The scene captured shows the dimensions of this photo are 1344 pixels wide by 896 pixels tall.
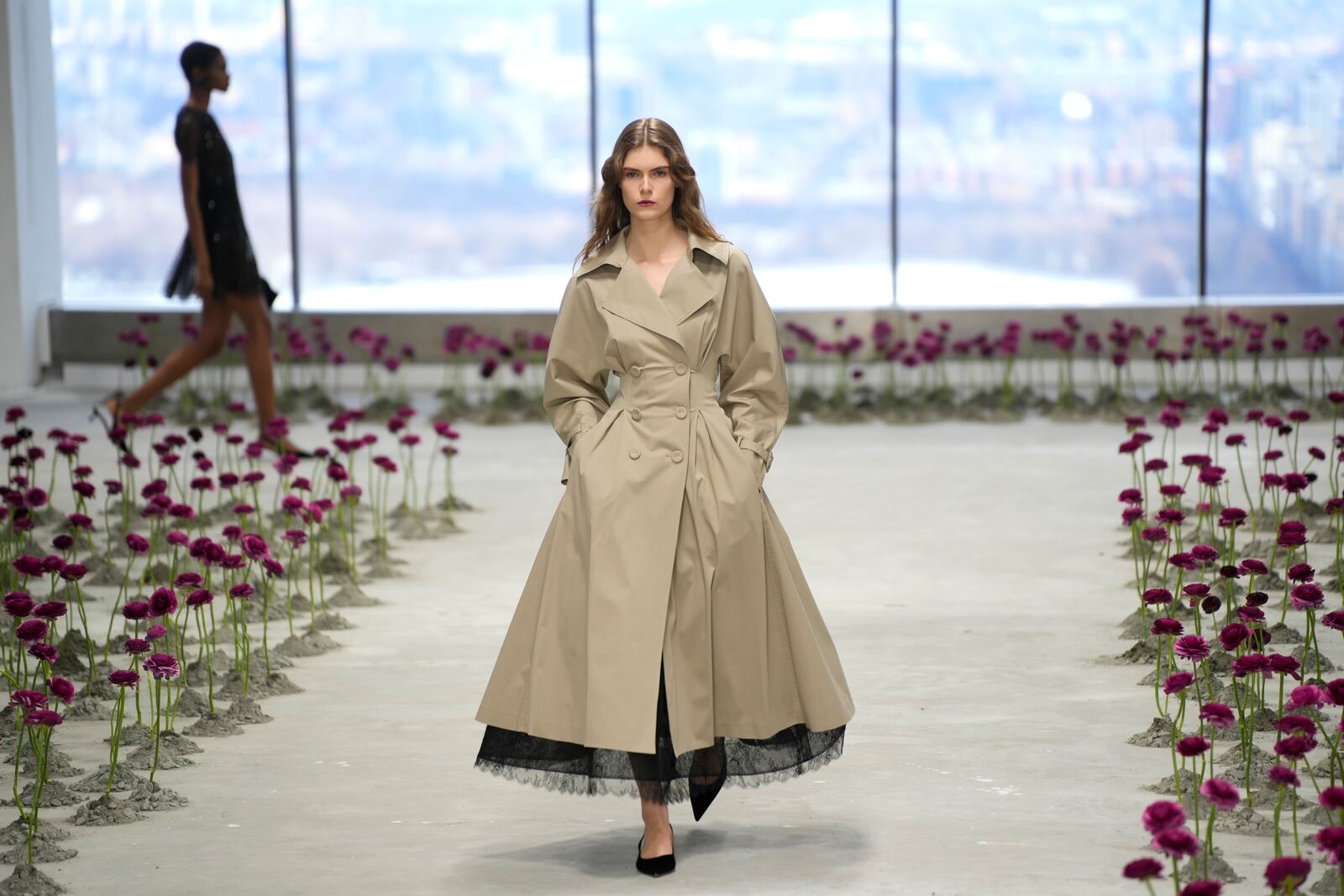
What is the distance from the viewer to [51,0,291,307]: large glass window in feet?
31.8

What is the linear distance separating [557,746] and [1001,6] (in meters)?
7.70

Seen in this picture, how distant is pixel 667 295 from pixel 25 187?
712 cm

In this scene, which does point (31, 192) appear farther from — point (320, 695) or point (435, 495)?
point (320, 695)

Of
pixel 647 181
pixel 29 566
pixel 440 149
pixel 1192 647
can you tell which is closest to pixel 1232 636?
pixel 1192 647

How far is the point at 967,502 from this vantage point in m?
5.93

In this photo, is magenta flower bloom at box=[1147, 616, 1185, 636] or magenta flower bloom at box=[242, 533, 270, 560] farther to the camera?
magenta flower bloom at box=[242, 533, 270, 560]

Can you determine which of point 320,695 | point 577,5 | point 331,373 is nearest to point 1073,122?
point 577,5

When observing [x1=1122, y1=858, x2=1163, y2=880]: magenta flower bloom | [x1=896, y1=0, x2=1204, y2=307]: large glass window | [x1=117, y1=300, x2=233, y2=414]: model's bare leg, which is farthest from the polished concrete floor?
[x1=896, y1=0, x2=1204, y2=307]: large glass window

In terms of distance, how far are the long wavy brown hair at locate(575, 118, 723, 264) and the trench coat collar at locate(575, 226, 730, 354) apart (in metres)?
0.05

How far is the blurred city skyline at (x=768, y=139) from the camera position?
31.3 feet

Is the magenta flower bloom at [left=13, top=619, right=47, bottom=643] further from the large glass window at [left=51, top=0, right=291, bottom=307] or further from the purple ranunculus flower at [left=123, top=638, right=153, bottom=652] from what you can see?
the large glass window at [left=51, top=0, right=291, bottom=307]

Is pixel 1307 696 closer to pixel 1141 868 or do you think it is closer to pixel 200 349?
pixel 1141 868

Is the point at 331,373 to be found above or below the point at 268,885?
above

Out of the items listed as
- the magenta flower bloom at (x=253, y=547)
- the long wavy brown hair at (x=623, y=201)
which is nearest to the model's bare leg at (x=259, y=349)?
the magenta flower bloom at (x=253, y=547)
